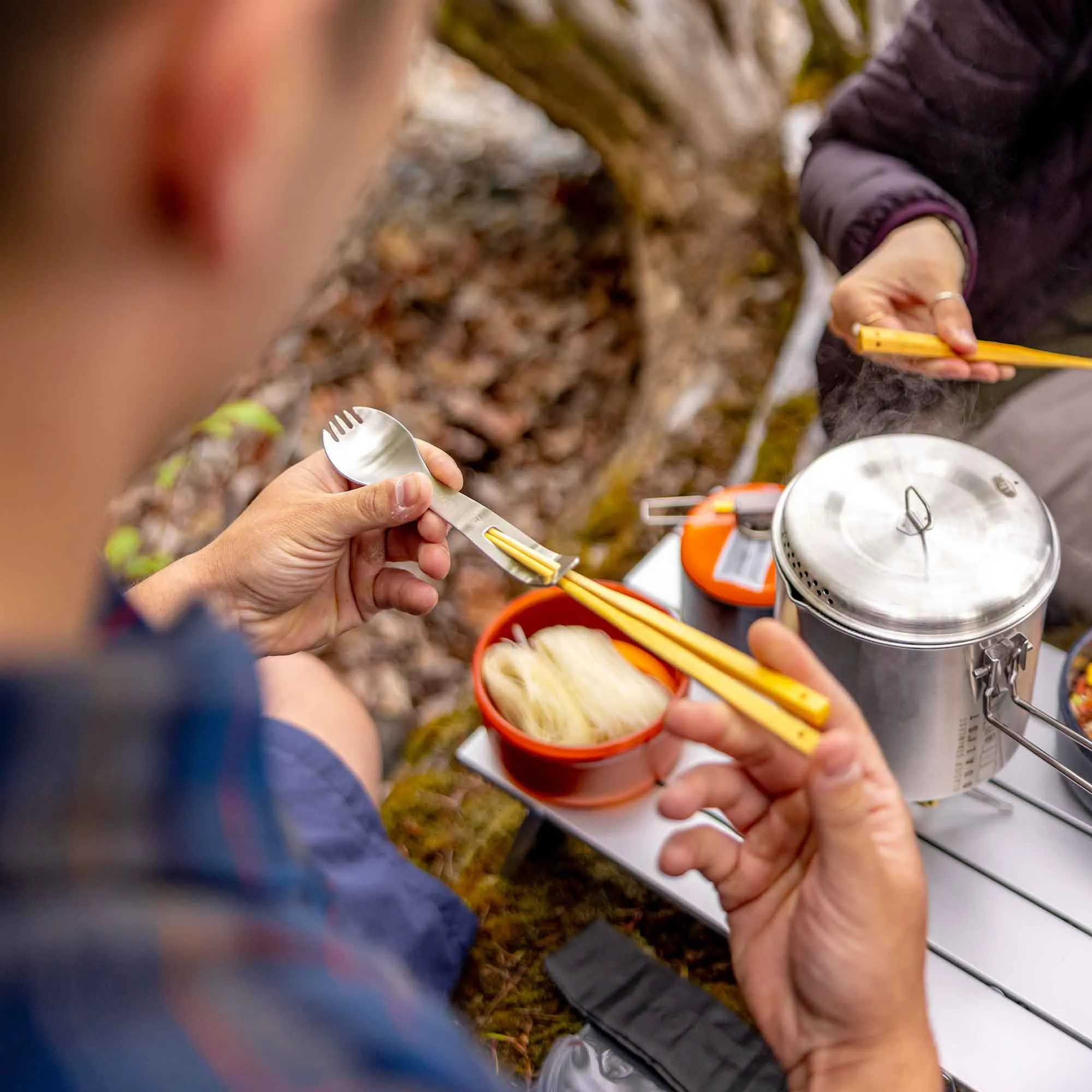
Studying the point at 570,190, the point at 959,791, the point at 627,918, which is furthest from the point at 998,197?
the point at 570,190

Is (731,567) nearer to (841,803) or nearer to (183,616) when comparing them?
(841,803)

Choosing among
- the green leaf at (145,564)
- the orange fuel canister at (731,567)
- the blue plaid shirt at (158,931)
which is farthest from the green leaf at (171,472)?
the blue plaid shirt at (158,931)

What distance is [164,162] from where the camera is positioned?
0.50 metres

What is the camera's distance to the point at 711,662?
3.55ft

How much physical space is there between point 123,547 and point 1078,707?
221cm

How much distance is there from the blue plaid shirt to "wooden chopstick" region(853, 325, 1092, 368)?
3.54ft

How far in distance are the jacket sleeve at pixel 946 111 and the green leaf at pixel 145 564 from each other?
1.73 m

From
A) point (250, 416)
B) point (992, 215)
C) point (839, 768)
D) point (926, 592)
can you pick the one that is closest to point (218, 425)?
point (250, 416)

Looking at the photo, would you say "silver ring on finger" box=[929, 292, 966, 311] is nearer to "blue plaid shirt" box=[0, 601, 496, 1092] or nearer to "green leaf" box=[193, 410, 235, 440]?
"blue plaid shirt" box=[0, 601, 496, 1092]

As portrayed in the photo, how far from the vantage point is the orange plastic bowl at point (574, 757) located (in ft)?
4.64

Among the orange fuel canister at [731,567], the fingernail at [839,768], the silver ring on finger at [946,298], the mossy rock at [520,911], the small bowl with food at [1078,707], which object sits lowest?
the mossy rock at [520,911]

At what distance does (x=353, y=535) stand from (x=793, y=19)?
9.83 ft

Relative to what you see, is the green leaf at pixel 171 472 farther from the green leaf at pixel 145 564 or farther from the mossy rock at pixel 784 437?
the mossy rock at pixel 784 437

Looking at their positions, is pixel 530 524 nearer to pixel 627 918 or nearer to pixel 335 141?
pixel 627 918
